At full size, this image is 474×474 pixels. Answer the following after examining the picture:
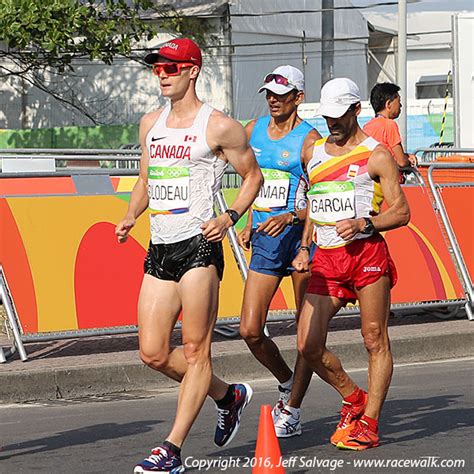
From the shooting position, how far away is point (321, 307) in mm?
7273

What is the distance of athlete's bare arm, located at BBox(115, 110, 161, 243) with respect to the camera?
22.8ft

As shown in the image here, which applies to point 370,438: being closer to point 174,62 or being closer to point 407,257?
point 174,62

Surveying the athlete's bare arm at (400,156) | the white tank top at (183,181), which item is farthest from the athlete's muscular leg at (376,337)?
the athlete's bare arm at (400,156)

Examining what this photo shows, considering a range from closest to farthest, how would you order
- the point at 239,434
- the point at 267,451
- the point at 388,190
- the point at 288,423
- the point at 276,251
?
the point at 267,451, the point at 388,190, the point at 288,423, the point at 239,434, the point at 276,251

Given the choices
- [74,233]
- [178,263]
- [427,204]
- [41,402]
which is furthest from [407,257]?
[178,263]

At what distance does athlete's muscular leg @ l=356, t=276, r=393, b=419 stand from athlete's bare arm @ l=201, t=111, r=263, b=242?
953 mm

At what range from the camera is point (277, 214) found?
8.06 m

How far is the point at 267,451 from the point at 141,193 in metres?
1.91

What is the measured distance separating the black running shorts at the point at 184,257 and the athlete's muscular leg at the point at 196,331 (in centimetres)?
4

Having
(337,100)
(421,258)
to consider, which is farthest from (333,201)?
(421,258)

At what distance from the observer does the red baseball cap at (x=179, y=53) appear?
6773mm

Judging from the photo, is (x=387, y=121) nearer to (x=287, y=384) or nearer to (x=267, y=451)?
(x=287, y=384)

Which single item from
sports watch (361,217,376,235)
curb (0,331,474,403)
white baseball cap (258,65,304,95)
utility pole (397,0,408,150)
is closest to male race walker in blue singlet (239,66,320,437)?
white baseball cap (258,65,304,95)

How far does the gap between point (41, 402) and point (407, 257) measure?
430 centimetres
